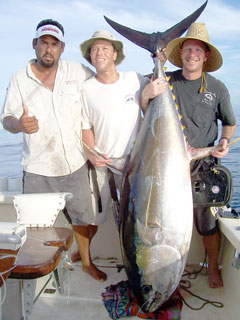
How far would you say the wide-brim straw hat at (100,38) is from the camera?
245 cm

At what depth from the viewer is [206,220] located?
2.49 meters

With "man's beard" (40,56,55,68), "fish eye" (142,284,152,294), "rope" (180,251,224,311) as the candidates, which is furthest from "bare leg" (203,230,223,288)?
"man's beard" (40,56,55,68)

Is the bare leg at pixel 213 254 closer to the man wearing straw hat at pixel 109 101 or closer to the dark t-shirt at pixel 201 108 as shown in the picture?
the dark t-shirt at pixel 201 108

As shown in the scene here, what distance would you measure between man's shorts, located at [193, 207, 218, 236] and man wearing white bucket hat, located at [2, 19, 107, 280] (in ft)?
2.80

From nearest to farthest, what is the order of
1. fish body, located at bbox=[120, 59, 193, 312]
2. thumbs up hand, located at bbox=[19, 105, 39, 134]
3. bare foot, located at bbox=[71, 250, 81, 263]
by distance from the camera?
fish body, located at bbox=[120, 59, 193, 312]
thumbs up hand, located at bbox=[19, 105, 39, 134]
bare foot, located at bbox=[71, 250, 81, 263]

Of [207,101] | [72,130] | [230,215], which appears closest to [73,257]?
[72,130]

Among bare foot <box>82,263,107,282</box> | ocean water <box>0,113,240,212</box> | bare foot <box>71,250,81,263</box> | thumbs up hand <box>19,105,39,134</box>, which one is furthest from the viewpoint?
ocean water <box>0,113,240,212</box>

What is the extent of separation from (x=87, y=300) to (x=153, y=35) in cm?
212

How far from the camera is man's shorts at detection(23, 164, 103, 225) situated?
2.54m

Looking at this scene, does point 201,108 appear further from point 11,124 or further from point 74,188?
point 11,124

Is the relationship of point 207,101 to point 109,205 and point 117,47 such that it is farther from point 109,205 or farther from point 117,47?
point 109,205

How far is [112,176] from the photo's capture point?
107 inches

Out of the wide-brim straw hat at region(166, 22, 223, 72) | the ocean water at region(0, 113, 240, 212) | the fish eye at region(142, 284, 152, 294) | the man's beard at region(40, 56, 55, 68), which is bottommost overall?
the ocean water at region(0, 113, 240, 212)

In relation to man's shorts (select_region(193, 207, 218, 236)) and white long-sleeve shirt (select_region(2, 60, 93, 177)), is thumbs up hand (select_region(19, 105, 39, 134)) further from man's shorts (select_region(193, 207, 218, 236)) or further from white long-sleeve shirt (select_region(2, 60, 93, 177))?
man's shorts (select_region(193, 207, 218, 236))
